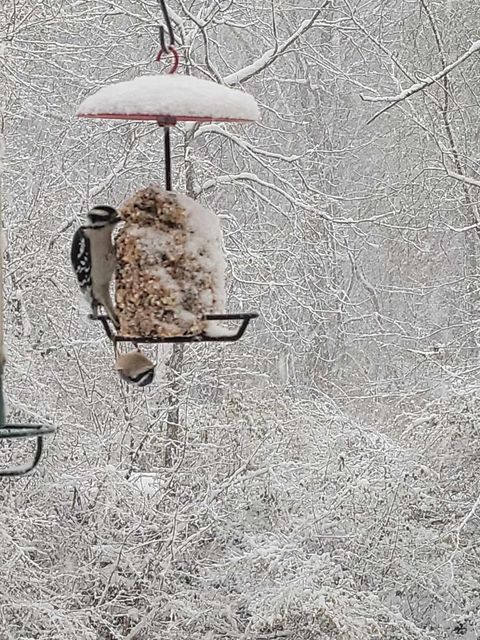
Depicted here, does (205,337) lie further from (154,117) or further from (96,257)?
(154,117)

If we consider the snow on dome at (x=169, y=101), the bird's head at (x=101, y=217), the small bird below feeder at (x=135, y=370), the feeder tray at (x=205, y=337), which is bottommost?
the small bird below feeder at (x=135, y=370)

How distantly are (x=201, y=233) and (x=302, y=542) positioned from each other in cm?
287

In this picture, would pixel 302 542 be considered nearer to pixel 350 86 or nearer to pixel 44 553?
pixel 44 553

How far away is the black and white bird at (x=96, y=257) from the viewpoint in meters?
1.87

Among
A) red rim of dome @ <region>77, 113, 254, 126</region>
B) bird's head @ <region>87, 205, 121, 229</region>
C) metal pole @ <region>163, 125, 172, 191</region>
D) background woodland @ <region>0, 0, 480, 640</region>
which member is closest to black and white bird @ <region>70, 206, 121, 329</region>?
bird's head @ <region>87, 205, 121, 229</region>

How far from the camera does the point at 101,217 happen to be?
1.86 meters

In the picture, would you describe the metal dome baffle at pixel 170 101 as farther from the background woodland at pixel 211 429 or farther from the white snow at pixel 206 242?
the background woodland at pixel 211 429

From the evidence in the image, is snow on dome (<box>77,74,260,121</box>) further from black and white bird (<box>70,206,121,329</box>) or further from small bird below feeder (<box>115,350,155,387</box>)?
small bird below feeder (<box>115,350,155,387</box>)

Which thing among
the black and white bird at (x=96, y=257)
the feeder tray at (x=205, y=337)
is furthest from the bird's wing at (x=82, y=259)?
the feeder tray at (x=205, y=337)

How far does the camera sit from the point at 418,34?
5938mm

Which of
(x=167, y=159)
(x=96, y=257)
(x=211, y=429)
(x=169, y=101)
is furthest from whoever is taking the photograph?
(x=211, y=429)

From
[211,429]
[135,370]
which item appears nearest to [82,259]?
[135,370]

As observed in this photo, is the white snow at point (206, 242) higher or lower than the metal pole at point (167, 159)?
lower

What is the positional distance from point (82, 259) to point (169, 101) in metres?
0.43
